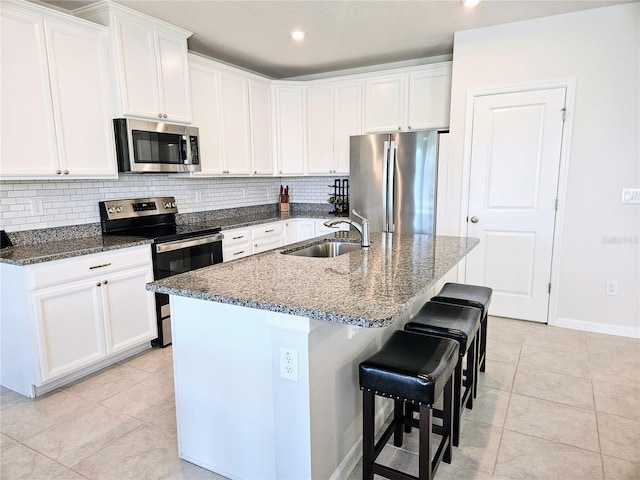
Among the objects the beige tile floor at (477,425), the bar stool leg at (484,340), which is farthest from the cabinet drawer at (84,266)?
the bar stool leg at (484,340)

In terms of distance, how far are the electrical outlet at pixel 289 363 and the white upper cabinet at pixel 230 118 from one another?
8.78 feet

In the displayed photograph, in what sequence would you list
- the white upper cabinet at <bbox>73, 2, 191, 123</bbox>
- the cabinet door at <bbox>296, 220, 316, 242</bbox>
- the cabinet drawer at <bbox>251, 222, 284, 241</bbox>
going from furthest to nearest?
the cabinet door at <bbox>296, 220, 316, 242</bbox>, the cabinet drawer at <bbox>251, 222, 284, 241</bbox>, the white upper cabinet at <bbox>73, 2, 191, 123</bbox>

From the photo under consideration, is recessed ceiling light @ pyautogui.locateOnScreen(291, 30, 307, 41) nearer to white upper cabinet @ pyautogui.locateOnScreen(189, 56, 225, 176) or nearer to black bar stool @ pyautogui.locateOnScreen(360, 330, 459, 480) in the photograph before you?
white upper cabinet @ pyautogui.locateOnScreen(189, 56, 225, 176)

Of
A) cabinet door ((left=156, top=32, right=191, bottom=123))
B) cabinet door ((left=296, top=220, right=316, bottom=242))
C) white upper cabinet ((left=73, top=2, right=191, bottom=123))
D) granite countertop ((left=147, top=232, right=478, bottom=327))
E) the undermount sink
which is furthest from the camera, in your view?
cabinet door ((left=296, top=220, right=316, bottom=242))

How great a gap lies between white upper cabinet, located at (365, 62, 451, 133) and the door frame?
412mm

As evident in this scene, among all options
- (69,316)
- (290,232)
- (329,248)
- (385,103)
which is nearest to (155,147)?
(69,316)

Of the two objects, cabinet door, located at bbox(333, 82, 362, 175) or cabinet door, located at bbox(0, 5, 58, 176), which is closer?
cabinet door, located at bbox(0, 5, 58, 176)

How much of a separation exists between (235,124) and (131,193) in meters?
1.31

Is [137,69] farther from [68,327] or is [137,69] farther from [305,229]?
[305,229]

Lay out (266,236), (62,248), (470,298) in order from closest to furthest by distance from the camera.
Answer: (470,298), (62,248), (266,236)

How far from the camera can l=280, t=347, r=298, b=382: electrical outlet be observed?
4.66 ft

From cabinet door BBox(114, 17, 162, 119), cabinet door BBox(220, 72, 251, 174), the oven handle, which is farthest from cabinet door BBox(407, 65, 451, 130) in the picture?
cabinet door BBox(114, 17, 162, 119)

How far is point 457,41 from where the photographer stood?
3.62 m

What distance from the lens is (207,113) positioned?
381 cm
